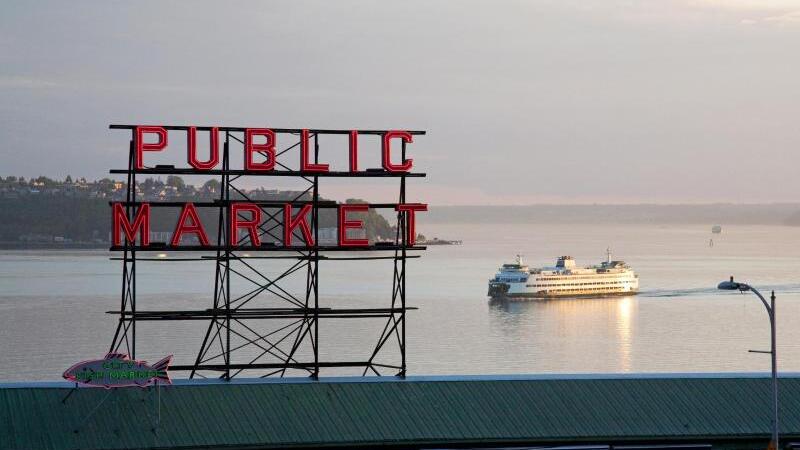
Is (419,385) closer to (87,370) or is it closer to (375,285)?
(87,370)

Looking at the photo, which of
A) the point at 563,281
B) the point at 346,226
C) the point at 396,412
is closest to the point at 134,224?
the point at 346,226

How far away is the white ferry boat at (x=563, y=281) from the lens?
161 m

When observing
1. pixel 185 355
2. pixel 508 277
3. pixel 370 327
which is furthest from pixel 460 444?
pixel 508 277

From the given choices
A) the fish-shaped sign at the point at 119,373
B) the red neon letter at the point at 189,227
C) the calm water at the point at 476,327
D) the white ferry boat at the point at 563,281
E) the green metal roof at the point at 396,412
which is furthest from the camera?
the white ferry boat at the point at 563,281

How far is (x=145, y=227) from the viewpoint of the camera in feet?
144

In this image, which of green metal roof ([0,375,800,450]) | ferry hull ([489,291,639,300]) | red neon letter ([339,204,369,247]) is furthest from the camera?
ferry hull ([489,291,639,300])

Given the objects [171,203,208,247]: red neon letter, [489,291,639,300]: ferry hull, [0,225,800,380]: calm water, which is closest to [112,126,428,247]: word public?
[171,203,208,247]: red neon letter

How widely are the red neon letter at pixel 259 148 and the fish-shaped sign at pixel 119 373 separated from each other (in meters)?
9.10

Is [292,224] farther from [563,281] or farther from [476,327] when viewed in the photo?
[563,281]

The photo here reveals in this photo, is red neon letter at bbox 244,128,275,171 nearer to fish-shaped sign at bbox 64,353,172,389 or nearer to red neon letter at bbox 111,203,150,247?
red neon letter at bbox 111,203,150,247

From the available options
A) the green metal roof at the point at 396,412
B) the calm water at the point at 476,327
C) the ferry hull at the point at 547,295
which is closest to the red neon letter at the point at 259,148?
the green metal roof at the point at 396,412

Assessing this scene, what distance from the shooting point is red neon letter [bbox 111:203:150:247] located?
43531 mm

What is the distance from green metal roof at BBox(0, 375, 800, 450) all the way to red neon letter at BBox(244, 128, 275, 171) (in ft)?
27.1

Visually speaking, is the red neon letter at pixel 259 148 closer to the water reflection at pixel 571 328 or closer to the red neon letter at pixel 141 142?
the red neon letter at pixel 141 142
